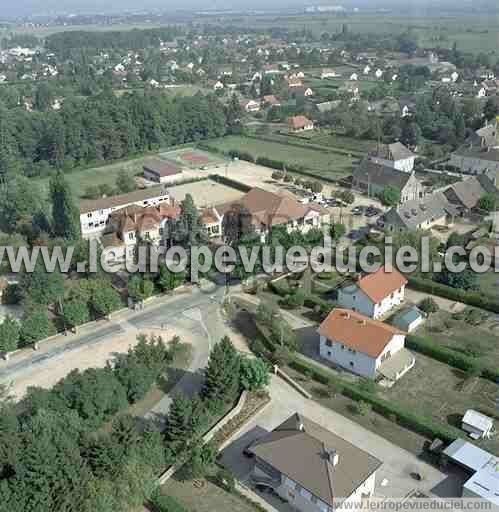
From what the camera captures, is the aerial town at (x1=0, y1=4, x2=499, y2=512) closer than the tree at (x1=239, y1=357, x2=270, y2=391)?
Yes

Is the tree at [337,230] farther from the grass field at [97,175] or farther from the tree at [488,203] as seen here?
the grass field at [97,175]

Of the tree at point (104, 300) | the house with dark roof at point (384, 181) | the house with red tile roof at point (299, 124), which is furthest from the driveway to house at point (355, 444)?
the house with red tile roof at point (299, 124)

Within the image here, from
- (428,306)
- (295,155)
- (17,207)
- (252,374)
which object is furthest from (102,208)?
(295,155)

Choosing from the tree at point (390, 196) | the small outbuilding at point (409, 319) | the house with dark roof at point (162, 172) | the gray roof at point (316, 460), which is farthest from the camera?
the house with dark roof at point (162, 172)

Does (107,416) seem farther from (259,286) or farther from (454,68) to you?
(454,68)

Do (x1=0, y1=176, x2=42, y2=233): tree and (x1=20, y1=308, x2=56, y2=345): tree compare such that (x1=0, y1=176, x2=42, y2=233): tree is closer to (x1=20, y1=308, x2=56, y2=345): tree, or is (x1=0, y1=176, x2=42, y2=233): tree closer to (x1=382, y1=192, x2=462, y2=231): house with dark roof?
(x1=20, y1=308, x2=56, y2=345): tree

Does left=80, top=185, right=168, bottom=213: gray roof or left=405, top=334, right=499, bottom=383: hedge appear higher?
left=80, top=185, right=168, bottom=213: gray roof

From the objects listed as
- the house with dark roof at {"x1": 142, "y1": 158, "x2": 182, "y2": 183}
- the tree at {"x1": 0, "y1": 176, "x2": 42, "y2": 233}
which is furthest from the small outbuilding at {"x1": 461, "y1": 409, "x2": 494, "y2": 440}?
the house with dark roof at {"x1": 142, "y1": 158, "x2": 182, "y2": 183}
